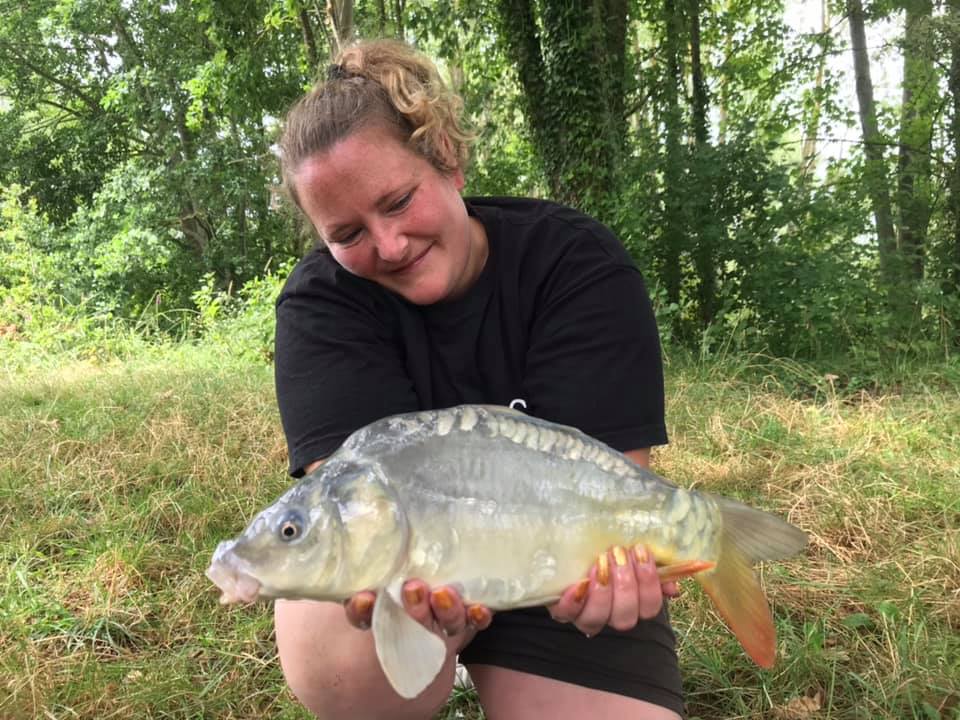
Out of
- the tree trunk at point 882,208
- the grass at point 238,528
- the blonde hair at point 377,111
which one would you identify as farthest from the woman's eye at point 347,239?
the tree trunk at point 882,208

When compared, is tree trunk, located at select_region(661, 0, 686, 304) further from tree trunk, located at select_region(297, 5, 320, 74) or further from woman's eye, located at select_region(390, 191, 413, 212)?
woman's eye, located at select_region(390, 191, 413, 212)

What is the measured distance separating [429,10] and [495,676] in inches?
262

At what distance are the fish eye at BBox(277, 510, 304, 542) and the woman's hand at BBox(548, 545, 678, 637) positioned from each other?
15.1 inches

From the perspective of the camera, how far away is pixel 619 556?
1.07m

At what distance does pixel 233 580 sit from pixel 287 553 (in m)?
0.07

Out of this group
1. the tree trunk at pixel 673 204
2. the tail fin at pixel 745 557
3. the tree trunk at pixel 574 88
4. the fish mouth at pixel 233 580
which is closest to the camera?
the fish mouth at pixel 233 580

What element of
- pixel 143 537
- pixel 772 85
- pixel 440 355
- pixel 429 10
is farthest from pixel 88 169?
pixel 440 355

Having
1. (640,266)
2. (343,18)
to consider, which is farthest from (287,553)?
(343,18)

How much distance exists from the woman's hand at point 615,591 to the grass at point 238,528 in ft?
2.10

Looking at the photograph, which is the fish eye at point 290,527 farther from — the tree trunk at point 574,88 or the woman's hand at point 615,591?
the tree trunk at point 574,88

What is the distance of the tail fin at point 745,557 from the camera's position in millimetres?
1113

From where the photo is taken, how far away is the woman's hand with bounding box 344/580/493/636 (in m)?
0.98

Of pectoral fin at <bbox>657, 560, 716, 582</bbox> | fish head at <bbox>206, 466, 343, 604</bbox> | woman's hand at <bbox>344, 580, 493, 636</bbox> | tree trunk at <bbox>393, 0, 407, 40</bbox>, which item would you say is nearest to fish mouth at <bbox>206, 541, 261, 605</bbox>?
fish head at <bbox>206, 466, 343, 604</bbox>

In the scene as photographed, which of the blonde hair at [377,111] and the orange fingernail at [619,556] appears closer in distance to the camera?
the orange fingernail at [619,556]
